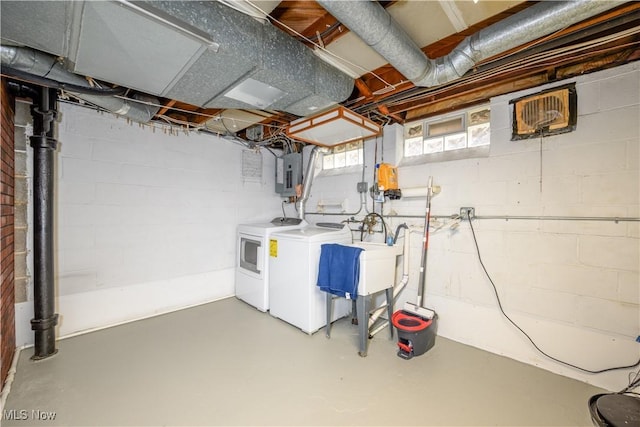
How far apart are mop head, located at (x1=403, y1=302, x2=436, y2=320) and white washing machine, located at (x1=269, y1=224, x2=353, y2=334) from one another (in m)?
0.71

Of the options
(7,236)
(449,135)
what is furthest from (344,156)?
(7,236)

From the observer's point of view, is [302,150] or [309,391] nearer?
[309,391]

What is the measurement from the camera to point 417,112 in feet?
9.46

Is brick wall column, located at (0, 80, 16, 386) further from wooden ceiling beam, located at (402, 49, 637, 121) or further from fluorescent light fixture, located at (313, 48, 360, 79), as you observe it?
wooden ceiling beam, located at (402, 49, 637, 121)

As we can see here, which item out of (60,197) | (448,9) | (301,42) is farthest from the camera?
(60,197)

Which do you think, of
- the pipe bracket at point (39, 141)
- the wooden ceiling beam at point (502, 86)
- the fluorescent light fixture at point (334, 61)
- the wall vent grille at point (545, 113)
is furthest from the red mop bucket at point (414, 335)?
the pipe bracket at point (39, 141)

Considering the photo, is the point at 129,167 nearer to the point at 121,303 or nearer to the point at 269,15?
the point at 121,303

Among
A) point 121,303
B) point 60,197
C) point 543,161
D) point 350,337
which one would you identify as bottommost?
point 350,337

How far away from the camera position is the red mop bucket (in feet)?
7.22

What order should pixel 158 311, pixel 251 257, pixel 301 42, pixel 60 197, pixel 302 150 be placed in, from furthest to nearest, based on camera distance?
pixel 302 150 < pixel 251 257 < pixel 158 311 < pixel 60 197 < pixel 301 42

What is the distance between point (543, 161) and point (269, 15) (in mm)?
2331

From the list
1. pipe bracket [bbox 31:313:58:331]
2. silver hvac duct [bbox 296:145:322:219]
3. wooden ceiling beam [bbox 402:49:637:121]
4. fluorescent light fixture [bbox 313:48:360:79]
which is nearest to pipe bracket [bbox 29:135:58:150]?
pipe bracket [bbox 31:313:58:331]

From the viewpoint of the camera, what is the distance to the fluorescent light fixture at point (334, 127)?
2328 millimetres

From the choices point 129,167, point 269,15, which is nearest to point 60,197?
point 129,167
